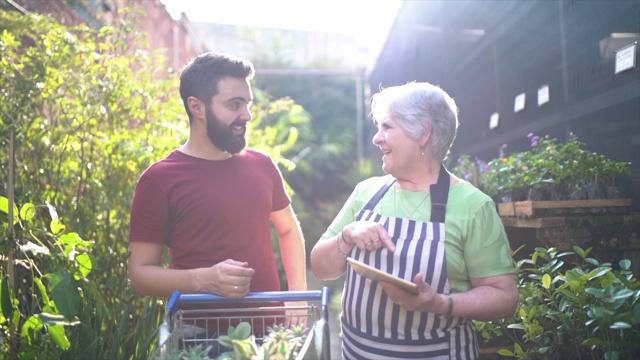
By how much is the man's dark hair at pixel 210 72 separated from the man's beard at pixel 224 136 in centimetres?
9

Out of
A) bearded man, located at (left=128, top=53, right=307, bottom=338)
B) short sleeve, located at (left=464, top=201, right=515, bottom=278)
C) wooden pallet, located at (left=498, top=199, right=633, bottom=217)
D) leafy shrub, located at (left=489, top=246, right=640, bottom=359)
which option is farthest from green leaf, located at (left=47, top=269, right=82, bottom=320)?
wooden pallet, located at (left=498, top=199, right=633, bottom=217)

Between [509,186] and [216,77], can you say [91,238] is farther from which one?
[509,186]

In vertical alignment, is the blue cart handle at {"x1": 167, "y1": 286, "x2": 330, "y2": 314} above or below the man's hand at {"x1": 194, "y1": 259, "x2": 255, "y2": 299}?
below

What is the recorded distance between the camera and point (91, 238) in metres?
4.06

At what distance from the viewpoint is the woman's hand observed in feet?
7.18

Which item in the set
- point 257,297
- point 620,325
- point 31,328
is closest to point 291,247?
point 257,297

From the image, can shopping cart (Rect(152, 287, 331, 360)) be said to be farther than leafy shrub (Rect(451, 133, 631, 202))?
No

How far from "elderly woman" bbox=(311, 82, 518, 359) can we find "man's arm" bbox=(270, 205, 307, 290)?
54 cm

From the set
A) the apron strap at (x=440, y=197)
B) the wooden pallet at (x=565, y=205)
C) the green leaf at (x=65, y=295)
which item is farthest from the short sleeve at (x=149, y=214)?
the wooden pallet at (x=565, y=205)

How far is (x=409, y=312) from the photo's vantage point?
224 centimetres

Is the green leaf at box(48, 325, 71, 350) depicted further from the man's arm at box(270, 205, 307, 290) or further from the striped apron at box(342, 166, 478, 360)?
the striped apron at box(342, 166, 478, 360)

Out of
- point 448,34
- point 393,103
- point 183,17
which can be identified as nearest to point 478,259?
point 393,103

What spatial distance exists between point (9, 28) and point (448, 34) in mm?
4576

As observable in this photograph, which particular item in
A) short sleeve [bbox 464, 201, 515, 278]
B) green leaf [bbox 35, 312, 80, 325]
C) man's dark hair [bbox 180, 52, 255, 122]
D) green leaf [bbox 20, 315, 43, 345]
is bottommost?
green leaf [bbox 20, 315, 43, 345]
